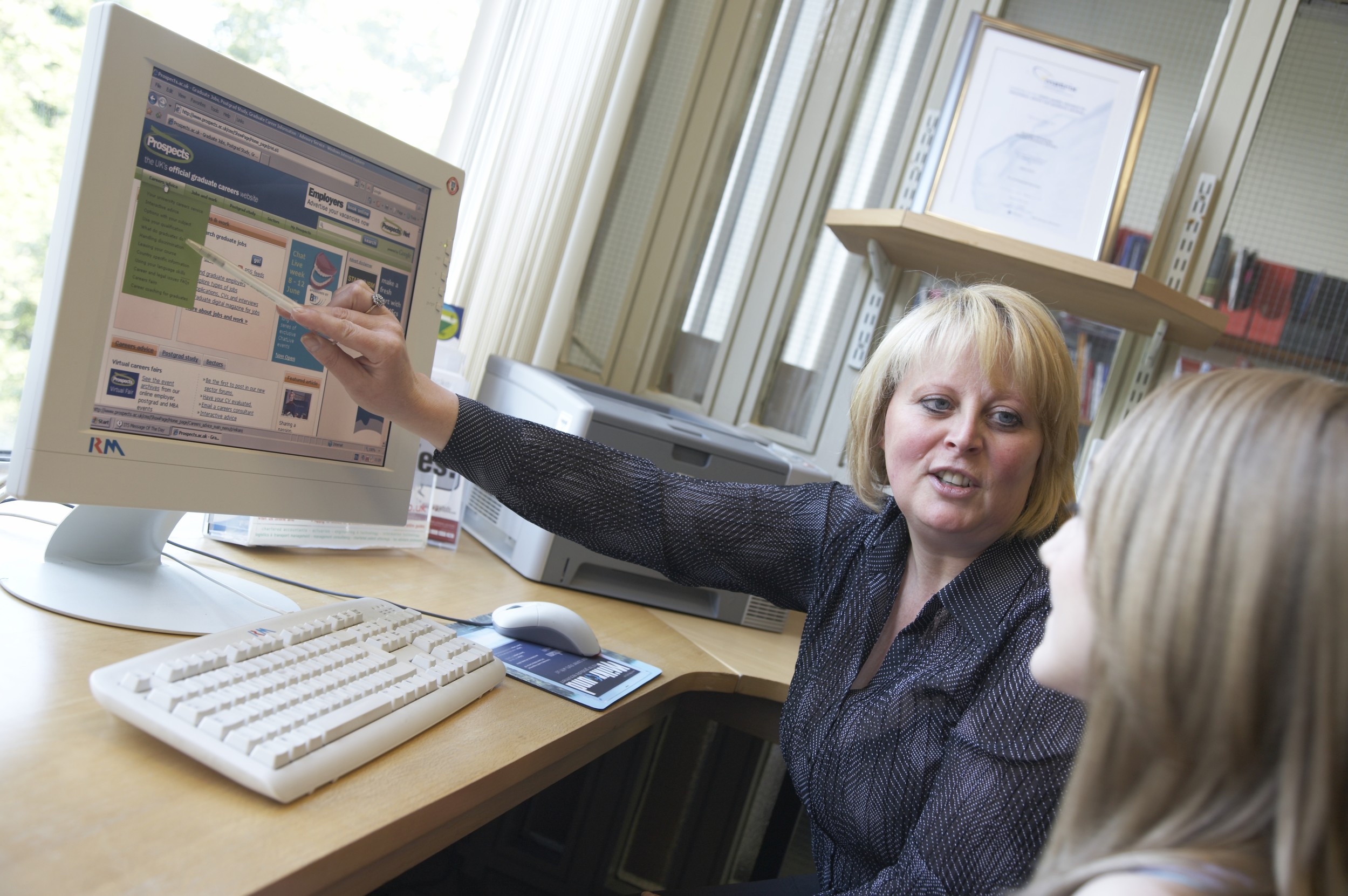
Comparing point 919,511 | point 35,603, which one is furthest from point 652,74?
point 35,603

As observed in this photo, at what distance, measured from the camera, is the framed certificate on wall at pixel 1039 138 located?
5.57 ft

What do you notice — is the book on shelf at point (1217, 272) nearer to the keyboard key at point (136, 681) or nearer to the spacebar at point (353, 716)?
the spacebar at point (353, 716)

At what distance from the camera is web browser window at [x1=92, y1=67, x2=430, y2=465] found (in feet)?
2.63

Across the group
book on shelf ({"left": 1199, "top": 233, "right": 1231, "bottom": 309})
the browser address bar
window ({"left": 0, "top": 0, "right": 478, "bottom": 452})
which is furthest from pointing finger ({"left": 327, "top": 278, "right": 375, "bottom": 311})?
book on shelf ({"left": 1199, "top": 233, "right": 1231, "bottom": 309})

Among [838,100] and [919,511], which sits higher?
[838,100]

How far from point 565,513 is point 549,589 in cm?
28

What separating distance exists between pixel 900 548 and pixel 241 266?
826 millimetres

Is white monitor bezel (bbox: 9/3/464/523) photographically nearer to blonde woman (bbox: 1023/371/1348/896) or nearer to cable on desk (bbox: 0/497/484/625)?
cable on desk (bbox: 0/497/484/625)

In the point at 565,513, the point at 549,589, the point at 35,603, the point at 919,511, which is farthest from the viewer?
the point at 549,589

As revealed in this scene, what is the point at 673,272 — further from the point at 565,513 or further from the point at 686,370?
the point at 565,513

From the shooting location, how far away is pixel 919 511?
1.10m

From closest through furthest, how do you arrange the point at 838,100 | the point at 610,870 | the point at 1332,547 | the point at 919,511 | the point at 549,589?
1. the point at 1332,547
2. the point at 919,511
3. the point at 549,589
4. the point at 610,870
5. the point at 838,100

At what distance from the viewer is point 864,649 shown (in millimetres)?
1137

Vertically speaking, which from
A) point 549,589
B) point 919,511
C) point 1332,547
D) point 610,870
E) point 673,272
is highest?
point 673,272
